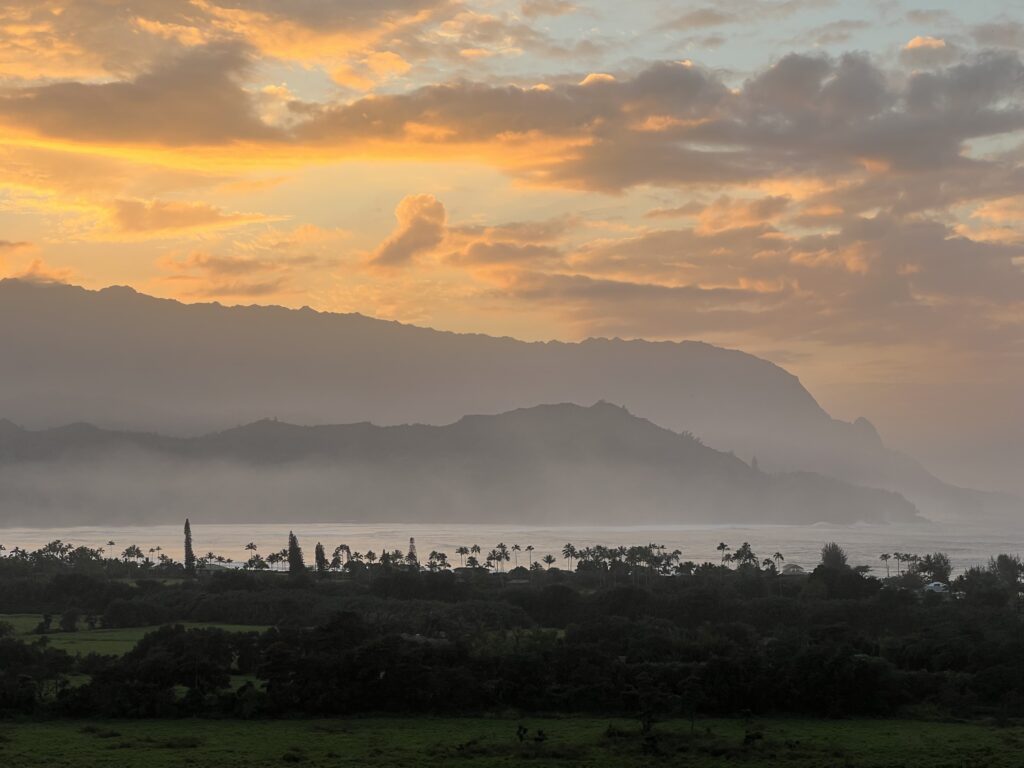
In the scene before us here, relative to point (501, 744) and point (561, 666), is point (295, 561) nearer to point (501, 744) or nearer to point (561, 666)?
point (561, 666)

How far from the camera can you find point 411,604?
112438 millimetres

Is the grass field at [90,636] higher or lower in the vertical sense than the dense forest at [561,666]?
higher

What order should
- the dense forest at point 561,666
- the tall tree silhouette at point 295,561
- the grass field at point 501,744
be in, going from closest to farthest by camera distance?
the grass field at point 501,744
the dense forest at point 561,666
the tall tree silhouette at point 295,561

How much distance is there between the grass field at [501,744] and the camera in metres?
55.3

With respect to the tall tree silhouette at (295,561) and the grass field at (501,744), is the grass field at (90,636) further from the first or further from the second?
the tall tree silhouette at (295,561)

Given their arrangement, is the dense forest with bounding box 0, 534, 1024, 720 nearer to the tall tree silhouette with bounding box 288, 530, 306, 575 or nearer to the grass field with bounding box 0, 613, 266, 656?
the grass field with bounding box 0, 613, 266, 656

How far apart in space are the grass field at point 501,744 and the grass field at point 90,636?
27693mm

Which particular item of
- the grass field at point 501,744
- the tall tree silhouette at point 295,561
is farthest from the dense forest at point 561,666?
the tall tree silhouette at point 295,561

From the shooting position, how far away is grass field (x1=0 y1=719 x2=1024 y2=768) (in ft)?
182

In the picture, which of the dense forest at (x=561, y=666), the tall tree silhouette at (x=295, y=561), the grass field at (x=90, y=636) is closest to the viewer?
the dense forest at (x=561, y=666)

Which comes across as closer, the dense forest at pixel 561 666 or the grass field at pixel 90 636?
the dense forest at pixel 561 666

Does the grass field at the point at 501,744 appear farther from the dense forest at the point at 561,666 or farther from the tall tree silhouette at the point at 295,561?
the tall tree silhouette at the point at 295,561

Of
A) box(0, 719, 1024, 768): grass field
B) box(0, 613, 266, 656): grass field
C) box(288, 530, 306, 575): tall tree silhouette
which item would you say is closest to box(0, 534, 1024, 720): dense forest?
box(0, 613, 266, 656): grass field

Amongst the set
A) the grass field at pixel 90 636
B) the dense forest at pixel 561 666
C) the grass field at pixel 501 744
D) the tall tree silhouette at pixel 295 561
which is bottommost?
the grass field at pixel 501 744
